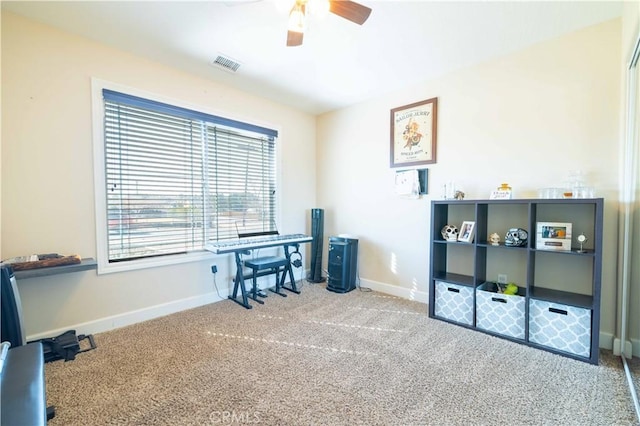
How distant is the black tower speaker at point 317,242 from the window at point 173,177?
827 millimetres

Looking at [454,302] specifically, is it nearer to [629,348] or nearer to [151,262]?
[629,348]

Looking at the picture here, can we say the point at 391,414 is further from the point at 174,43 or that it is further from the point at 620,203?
the point at 174,43

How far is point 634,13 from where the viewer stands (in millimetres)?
1806

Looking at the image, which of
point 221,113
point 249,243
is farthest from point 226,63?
point 249,243

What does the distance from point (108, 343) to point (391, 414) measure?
7.61 feet

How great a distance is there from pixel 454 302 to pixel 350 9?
105 inches

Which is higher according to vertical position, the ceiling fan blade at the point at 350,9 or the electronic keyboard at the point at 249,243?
the ceiling fan blade at the point at 350,9

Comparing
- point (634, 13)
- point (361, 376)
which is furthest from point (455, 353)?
point (634, 13)

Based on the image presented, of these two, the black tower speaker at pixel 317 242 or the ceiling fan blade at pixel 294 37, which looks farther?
the black tower speaker at pixel 317 242

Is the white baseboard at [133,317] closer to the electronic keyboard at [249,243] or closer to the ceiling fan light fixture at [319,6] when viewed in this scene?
the electronic keyboard at [249,243]

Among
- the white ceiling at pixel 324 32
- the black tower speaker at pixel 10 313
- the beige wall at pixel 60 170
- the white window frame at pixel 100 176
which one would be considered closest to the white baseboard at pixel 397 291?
the beige wall at pixel 60 170

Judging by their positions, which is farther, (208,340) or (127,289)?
(127,289)

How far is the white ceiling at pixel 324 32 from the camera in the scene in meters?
2.07

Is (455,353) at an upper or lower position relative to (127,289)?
lower
